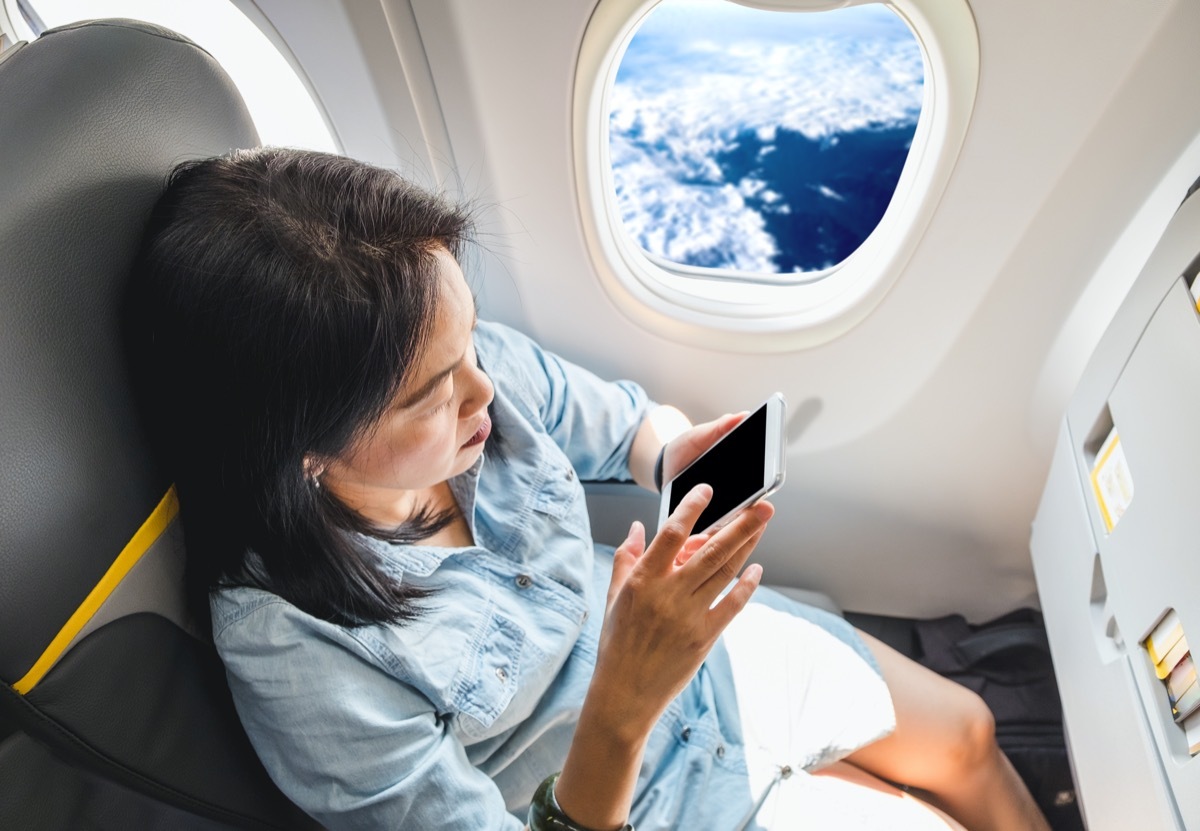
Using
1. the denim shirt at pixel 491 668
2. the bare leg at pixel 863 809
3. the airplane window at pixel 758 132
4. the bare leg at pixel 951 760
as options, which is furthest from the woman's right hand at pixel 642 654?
the airplane window at pixel 758 132

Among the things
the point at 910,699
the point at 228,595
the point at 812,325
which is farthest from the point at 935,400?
the point at 228,595

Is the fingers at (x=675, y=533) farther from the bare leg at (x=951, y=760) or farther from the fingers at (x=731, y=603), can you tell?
the bare leg at (x=951, y=760)

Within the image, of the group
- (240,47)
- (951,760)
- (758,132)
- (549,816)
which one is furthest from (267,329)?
(951,760)

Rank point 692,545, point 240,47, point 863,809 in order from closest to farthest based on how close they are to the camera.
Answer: point 692,545 → point 863,809 → point 240,47

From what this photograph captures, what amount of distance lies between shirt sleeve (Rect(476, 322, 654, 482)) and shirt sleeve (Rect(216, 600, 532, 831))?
454mm

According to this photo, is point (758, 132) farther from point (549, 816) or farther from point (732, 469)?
point (549, 816)

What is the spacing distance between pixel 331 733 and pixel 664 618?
0.33m

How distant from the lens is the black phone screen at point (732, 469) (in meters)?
0.88

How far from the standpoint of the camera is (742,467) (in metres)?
0.91

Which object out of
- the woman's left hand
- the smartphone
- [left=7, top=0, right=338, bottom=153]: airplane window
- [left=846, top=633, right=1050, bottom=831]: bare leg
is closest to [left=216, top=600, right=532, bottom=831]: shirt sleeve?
the smartphone

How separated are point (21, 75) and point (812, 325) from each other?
39.1 inches

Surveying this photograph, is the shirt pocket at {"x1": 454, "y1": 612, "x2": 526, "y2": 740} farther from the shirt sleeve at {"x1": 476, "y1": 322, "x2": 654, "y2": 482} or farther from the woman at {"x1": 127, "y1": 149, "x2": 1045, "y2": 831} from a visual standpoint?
the shirt sleeve at {"x1": 476, "y1": 322, "x2": 654, "y2": 482}

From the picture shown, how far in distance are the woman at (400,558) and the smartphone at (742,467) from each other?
0.05 meters

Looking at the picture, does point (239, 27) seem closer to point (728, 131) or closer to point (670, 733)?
point (728, 131)
